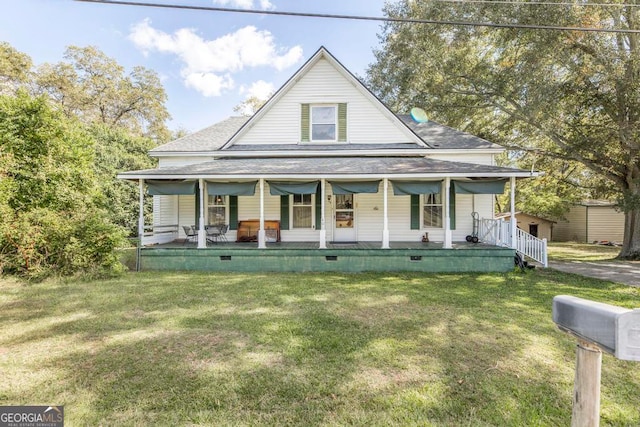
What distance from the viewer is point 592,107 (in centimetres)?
1166

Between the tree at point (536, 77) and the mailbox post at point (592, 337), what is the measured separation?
1187 centimetres

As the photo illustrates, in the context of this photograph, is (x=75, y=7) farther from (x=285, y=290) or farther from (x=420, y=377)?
(x=420, y=377)

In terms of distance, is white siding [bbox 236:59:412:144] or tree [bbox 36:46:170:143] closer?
white siding [bbox 236:59:412:144]

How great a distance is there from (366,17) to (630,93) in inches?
429

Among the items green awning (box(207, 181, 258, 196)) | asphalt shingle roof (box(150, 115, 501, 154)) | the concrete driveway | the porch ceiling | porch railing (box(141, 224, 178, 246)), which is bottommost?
the concrete driveway

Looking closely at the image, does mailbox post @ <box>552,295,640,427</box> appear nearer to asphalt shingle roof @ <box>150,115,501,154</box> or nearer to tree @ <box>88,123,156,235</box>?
asphalt shingle roof @ <box>150,115,501,154</box>

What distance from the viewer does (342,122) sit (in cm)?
1161

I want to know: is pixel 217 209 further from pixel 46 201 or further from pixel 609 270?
pixel 609 270

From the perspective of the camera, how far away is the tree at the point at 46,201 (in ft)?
24.1

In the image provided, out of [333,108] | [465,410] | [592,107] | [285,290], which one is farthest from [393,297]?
[592,107]

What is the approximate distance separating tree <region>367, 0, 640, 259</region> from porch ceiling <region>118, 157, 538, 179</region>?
4202mm

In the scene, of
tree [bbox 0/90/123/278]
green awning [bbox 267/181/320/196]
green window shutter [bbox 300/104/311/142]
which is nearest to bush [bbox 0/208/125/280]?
tree [bbox 0/90/123/278]

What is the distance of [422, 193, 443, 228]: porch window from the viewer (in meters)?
11.0

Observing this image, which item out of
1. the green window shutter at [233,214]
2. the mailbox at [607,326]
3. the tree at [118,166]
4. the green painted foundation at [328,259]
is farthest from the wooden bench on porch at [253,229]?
the mailbox at [607,326]
